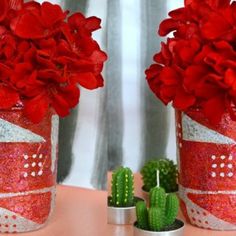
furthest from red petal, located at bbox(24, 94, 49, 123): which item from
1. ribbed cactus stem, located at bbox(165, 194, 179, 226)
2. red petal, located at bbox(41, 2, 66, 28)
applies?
ribbed cactus stem, located at bbox(165, 194, 179, 226)

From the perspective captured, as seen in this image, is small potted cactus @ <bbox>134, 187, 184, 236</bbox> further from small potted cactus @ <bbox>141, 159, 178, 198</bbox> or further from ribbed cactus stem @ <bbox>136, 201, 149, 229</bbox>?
small potted cactus @ <bbox>141, 159, 178, 198</bbox>

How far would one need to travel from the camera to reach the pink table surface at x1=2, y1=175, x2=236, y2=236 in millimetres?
852

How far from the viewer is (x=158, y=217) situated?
0.77 m

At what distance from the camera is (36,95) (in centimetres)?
81

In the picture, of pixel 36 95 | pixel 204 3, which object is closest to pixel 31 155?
pixel 36 95

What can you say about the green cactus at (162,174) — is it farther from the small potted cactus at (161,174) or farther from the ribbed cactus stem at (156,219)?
the ribbed cactus stem at (156,219)

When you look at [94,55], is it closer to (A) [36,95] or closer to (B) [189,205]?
(A) [36,95]

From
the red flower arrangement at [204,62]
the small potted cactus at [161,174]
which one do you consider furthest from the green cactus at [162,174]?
the red flower arrangement at [204,62]

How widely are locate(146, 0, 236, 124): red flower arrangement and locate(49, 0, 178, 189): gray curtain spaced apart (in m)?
0.08

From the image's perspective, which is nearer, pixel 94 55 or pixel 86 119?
pixel 94 55

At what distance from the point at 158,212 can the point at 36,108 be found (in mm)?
211

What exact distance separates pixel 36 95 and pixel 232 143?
0.28 meters

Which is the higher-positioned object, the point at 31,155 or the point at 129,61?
the point at 129,61

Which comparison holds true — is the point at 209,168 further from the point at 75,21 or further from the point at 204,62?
the point at 75,21
